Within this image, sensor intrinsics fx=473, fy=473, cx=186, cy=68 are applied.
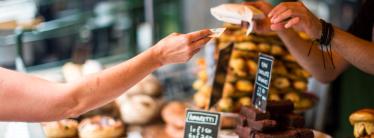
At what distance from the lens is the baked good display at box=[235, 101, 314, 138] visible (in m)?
1.93

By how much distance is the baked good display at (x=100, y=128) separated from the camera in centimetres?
221

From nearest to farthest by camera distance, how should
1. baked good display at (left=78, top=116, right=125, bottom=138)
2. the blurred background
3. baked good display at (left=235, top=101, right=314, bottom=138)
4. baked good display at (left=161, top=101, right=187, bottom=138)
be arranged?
baked good display at (left=235, top=101, right=314, bottom=138)
baked good display at (left=78, top=116, right=125, bottom=138)
baked good display at (left=161, top=101, right=187, bottom=138)
the blurred background

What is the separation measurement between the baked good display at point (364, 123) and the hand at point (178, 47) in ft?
2.40

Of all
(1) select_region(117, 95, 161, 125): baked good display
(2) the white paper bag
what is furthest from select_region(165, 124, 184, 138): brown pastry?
(2) the white paper bag

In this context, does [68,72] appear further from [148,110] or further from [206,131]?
[206,131]

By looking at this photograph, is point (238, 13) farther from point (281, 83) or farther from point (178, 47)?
point (281, 83)

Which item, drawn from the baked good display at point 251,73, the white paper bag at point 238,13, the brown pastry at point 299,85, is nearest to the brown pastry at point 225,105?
the baked good display at point 251,73

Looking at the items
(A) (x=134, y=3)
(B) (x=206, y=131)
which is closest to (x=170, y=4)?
(A) (x=134, y=3)

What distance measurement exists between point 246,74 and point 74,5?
2.11 m

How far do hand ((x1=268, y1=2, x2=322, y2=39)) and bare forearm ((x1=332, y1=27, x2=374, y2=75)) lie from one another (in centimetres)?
10

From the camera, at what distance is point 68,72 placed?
2.68m

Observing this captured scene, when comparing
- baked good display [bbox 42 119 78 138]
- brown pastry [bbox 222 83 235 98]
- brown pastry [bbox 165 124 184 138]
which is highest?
brown pastry [bbox 222 83 235 98]

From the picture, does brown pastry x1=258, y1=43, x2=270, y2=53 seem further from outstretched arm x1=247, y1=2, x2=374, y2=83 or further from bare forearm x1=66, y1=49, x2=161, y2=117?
bare forearm x1=66, y1=49, x2=161, y2=117

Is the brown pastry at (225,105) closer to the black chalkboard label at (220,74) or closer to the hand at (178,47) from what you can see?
the black chalkboard label at (220,74)
